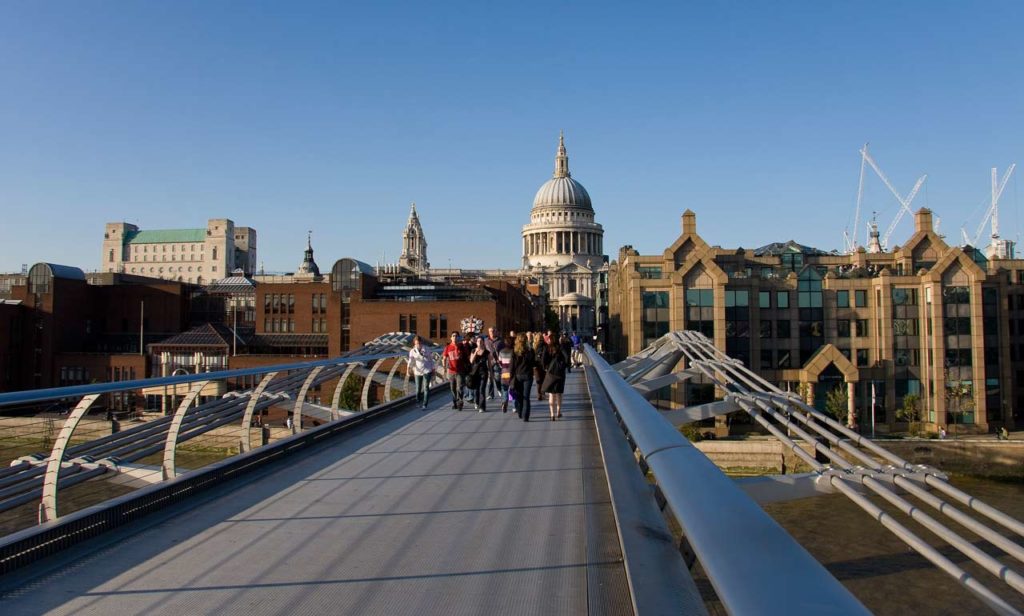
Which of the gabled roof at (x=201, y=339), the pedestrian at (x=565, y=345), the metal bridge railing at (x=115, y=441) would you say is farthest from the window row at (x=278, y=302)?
the metal bridge railing at (x=115, y=441)

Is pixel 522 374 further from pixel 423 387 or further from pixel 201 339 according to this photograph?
pixel 201 339

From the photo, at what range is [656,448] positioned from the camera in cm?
411

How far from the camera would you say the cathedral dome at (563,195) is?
6658 inches

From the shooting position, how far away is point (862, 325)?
50500mm

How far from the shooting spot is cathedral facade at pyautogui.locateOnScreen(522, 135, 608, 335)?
152875mm

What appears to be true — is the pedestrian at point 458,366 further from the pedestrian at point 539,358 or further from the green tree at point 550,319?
the green tree at point 550,319

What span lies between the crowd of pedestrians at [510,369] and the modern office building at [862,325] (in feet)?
106

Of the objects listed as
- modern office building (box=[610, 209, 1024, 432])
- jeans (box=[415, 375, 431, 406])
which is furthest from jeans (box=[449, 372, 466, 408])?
modern office building (box=[610, 209, 1024, 432])

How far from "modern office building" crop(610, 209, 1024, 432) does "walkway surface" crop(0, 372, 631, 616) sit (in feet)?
133

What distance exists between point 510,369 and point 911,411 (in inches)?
1597

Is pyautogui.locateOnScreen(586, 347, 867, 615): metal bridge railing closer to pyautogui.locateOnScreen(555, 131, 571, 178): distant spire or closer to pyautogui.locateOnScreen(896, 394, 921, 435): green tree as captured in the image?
pyautogui.locateOnScreen(896, 394, 921, 435): green tree

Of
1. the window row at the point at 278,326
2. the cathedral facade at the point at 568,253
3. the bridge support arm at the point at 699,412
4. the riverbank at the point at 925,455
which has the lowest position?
the riverbank at the point at 925,455

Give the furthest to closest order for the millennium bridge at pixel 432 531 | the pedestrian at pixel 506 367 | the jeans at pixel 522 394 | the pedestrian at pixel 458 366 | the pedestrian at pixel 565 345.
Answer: the pedestrian at pixel 458 366
the pedestrian at pixel 565 345
the pedestrian at pixel 506 367
the jeans at pixel 522 394
the millennium bridge at pixel 432 531

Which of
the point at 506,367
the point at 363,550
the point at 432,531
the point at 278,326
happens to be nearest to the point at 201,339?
the point at 278,326
